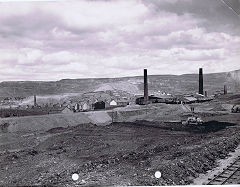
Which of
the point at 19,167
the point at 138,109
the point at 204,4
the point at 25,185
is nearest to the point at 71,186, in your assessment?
the point at 25,185

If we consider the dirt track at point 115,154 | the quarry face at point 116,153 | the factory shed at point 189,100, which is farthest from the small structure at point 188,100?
the dirt track at point 115,154

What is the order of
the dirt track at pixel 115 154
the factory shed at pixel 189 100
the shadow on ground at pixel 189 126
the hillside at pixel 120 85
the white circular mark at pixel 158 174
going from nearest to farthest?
the white circular mark at pixel 158 174, the dirt track at pixel 115 154, the shadow on ground at pixel 189 126, the factory shed at pixel 189 100, the hillside at pixel 120 85

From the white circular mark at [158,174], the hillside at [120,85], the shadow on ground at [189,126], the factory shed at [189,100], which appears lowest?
the shadow on ground at [189,126]

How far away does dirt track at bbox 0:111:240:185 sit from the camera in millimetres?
10102

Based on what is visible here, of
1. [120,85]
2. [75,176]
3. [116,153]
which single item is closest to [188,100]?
[116,153]

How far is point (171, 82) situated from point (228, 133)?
212ft

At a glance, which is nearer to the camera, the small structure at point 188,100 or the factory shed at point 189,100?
the small structure at point 188,100

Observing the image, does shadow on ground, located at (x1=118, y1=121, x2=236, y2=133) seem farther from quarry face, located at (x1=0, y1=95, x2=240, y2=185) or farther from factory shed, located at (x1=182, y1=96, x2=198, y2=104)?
factory shed, located at (x1=182, y1=96, x2=198, y2=104)

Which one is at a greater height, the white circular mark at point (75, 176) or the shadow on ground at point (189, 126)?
the white circular mark at point (75, 176)

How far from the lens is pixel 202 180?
9.77m

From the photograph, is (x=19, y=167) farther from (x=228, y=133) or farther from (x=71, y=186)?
(x=228, y=133)

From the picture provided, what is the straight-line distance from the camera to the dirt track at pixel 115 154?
10102 millimetres

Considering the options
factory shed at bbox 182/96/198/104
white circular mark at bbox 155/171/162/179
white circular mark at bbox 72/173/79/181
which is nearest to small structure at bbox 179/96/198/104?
factory shed at bbox 182/96/198/104

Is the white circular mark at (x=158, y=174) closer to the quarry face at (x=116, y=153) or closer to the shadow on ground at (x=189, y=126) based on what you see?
the quarry face at (x=116, y=153)
